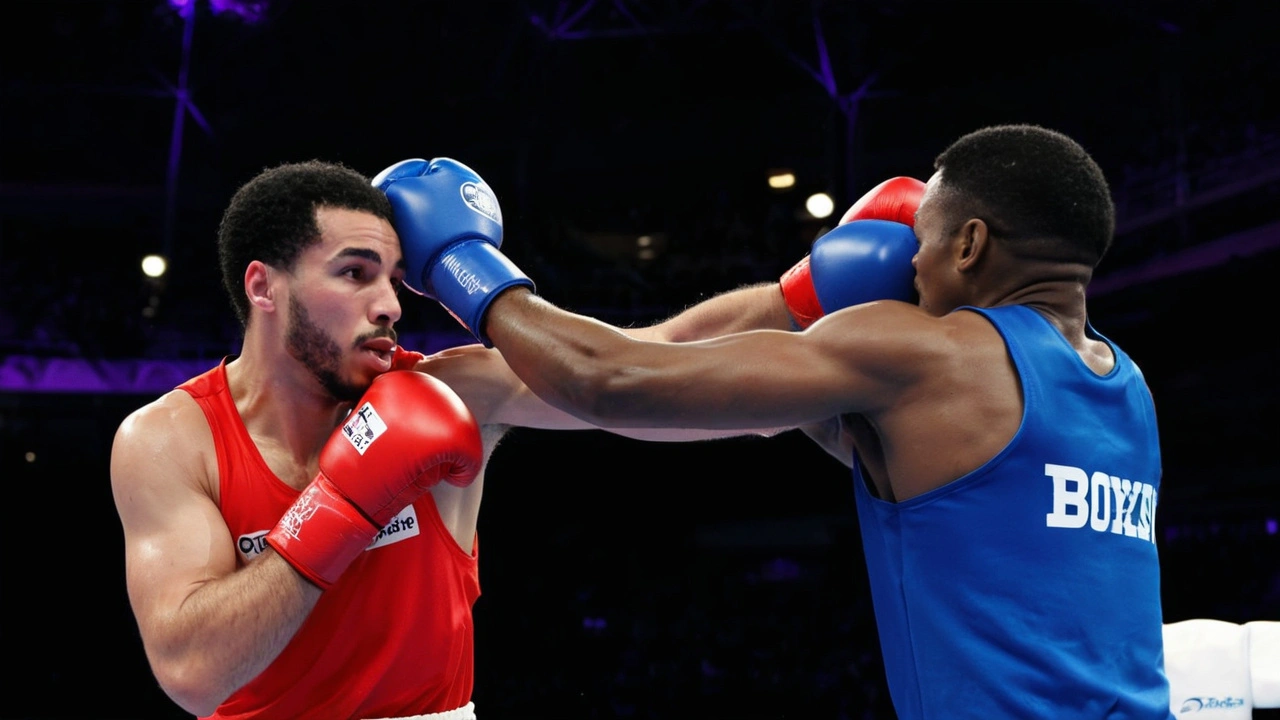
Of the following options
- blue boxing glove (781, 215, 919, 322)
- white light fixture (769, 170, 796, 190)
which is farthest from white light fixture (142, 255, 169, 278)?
blue boxing glove (781, 215, 919, 322)

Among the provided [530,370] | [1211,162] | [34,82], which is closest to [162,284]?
[34,82]

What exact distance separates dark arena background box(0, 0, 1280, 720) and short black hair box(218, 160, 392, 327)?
338 inches

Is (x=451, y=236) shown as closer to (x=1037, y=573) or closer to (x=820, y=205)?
(x=1037, y=573)

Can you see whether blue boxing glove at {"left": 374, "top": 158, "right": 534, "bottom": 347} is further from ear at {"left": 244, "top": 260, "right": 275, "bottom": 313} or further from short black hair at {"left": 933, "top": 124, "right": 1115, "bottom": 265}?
short black hair at {"left": 933, "top": 124, "right": 1115, "bottom": 265}

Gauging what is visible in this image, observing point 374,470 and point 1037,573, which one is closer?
point 1037,573

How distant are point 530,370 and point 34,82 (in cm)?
1294

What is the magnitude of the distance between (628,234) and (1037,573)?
12.6m

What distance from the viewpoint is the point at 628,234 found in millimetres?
14188

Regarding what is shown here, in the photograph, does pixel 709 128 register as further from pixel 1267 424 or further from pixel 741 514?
pixel 1267 424

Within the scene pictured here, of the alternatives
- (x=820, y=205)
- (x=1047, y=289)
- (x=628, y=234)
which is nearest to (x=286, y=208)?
(x=1047, y=289)

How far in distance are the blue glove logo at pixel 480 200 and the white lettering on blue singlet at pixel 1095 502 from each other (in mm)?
1327

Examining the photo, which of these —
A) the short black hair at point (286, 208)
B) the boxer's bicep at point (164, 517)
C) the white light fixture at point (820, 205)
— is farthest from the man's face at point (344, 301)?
the white light fixture at point (820, 205)

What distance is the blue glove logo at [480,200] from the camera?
2.55 metres

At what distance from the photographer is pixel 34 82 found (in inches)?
502
